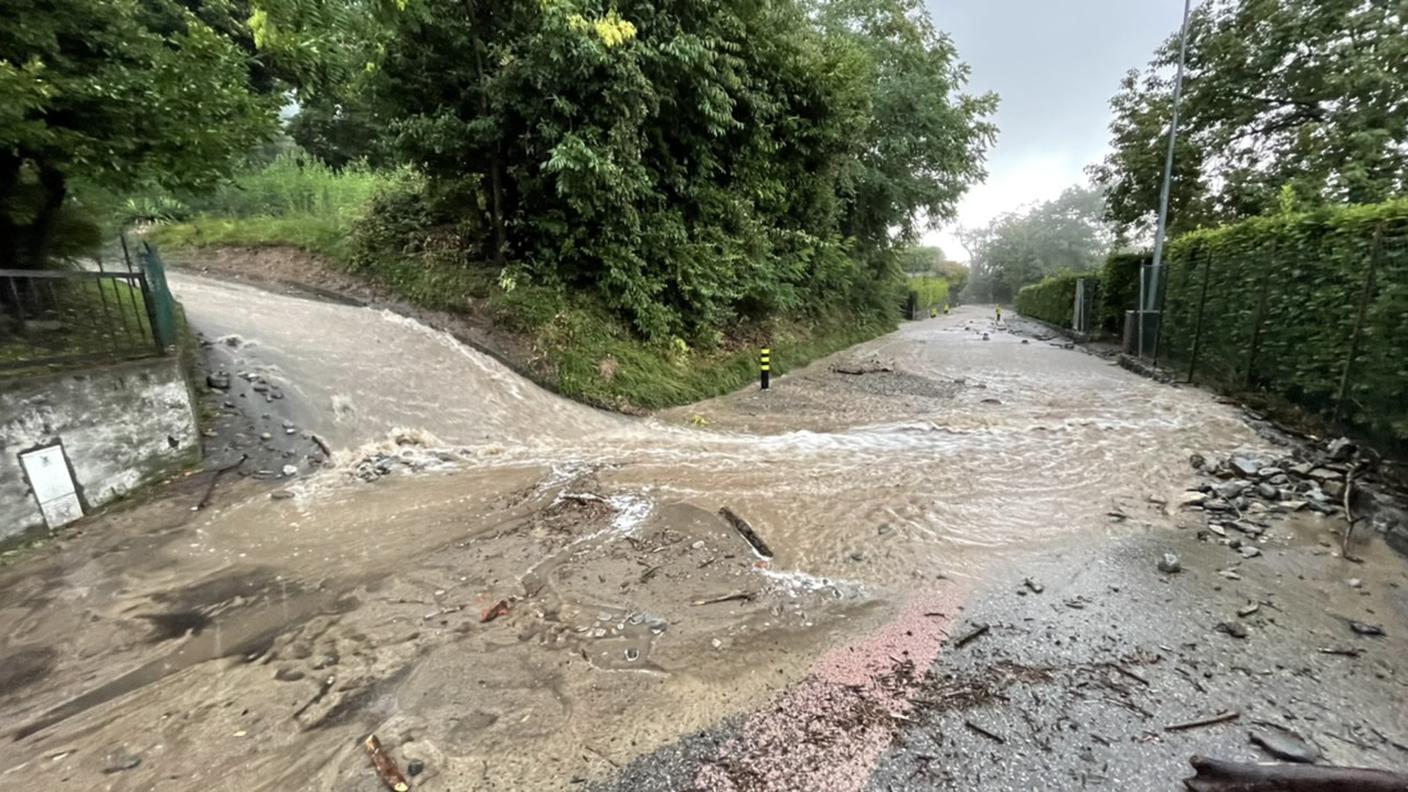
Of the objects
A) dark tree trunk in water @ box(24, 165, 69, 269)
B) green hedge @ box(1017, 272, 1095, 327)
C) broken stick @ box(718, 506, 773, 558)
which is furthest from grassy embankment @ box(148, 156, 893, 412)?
green hedge @ box(1017, 272, 1095, 327)

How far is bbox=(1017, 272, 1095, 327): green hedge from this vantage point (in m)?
22.4

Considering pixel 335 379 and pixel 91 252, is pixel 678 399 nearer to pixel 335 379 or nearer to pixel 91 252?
pixel 335 379

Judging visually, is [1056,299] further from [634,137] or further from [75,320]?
[75,320]

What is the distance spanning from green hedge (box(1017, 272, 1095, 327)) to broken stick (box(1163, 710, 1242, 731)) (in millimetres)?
20900

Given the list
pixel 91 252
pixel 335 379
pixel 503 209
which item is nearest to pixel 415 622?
pixel 335 379

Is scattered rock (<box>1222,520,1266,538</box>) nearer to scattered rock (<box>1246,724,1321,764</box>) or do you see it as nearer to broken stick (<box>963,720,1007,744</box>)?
scattered rock (<box>1246,724,1321,764</box>)

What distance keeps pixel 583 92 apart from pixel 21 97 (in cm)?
583

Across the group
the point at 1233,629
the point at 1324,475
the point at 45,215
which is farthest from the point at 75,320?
the point at 1324,475

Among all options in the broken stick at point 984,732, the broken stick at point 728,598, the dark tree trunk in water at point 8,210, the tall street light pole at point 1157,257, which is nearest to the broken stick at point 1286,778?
the broken stick at point 984,732

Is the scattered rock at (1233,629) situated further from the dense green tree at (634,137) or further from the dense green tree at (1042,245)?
the dense green tree at (1042,245)

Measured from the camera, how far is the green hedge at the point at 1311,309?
4.94m

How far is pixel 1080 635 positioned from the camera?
3.19 meters

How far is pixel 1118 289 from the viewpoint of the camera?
55.3 feet

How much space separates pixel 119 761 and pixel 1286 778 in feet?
15.1
